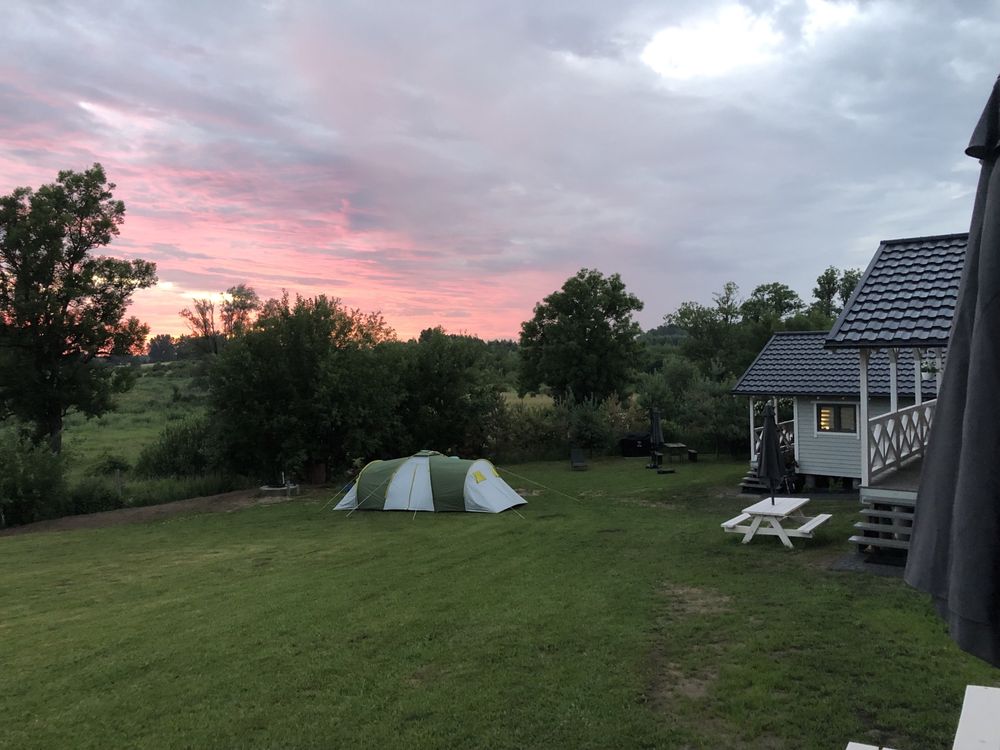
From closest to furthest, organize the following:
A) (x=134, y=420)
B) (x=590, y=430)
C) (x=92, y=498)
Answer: (x=92, y=498)
(x=590, y=430)
(x=134, y=420)

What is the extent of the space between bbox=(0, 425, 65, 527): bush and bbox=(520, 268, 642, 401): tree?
2682 centimetres

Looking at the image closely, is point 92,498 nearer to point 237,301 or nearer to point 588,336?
point 588,336

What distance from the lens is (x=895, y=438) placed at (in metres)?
10.2

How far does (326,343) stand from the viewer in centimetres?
2259

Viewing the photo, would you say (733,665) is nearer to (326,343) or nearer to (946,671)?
(946,671)

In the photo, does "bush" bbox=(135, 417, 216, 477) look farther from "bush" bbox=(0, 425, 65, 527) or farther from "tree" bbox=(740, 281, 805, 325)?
"tree" bbox=(740, 281, 805, 325)

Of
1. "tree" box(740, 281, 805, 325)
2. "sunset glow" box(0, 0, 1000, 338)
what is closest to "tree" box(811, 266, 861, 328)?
"tree" box(740, 281, 805, 325)

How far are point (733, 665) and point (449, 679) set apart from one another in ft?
8.60

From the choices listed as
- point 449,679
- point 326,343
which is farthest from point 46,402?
point 449,679

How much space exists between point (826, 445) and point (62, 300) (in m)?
27.7

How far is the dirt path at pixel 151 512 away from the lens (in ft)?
57.5

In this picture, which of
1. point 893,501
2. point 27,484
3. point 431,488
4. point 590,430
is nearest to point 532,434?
point 590,430

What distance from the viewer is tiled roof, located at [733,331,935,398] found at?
1720 cm

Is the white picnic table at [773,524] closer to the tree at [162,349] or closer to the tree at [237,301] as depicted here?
the tree at [237,301]
